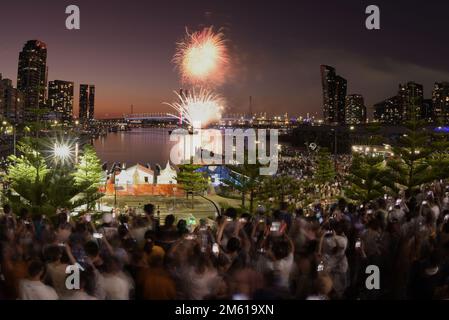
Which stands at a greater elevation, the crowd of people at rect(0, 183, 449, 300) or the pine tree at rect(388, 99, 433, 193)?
the pine tree at rect(388, 99, 433, 193)

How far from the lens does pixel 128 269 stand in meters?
4.79

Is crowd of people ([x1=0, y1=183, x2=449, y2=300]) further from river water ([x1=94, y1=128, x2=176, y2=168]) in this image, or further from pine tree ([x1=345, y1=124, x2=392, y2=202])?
Answer: river water ([x1=94, y1=128, x2=176, y2=168])

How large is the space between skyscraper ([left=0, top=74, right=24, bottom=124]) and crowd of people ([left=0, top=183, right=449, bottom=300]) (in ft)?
418

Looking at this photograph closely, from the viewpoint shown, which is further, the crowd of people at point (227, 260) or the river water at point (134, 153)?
the river water at point (134, 153)

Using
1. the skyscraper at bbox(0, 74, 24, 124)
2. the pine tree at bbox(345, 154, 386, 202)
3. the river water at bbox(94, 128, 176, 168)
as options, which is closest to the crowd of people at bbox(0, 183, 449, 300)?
the pine tree at bbox(345, 154, 386, 202)

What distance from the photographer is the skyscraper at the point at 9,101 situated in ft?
404

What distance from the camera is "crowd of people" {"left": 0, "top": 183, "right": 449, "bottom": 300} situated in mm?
4523

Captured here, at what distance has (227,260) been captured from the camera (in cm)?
513

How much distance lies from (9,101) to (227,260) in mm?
140562

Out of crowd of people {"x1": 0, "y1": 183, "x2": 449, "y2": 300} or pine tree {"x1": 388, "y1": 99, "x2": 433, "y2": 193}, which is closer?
crowd of people {"x1": 0, "y1": 183, "x2": 449, "y2": 300}

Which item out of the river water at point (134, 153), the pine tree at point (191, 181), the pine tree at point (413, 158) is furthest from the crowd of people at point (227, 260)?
the river water at point (134, 153)

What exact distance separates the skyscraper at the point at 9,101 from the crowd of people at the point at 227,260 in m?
127

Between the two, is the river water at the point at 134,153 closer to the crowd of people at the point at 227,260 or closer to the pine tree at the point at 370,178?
the pine tree at the point at 370,178

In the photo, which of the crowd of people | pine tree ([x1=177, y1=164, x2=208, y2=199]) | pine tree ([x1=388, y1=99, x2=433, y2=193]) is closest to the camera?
the crowd of people
